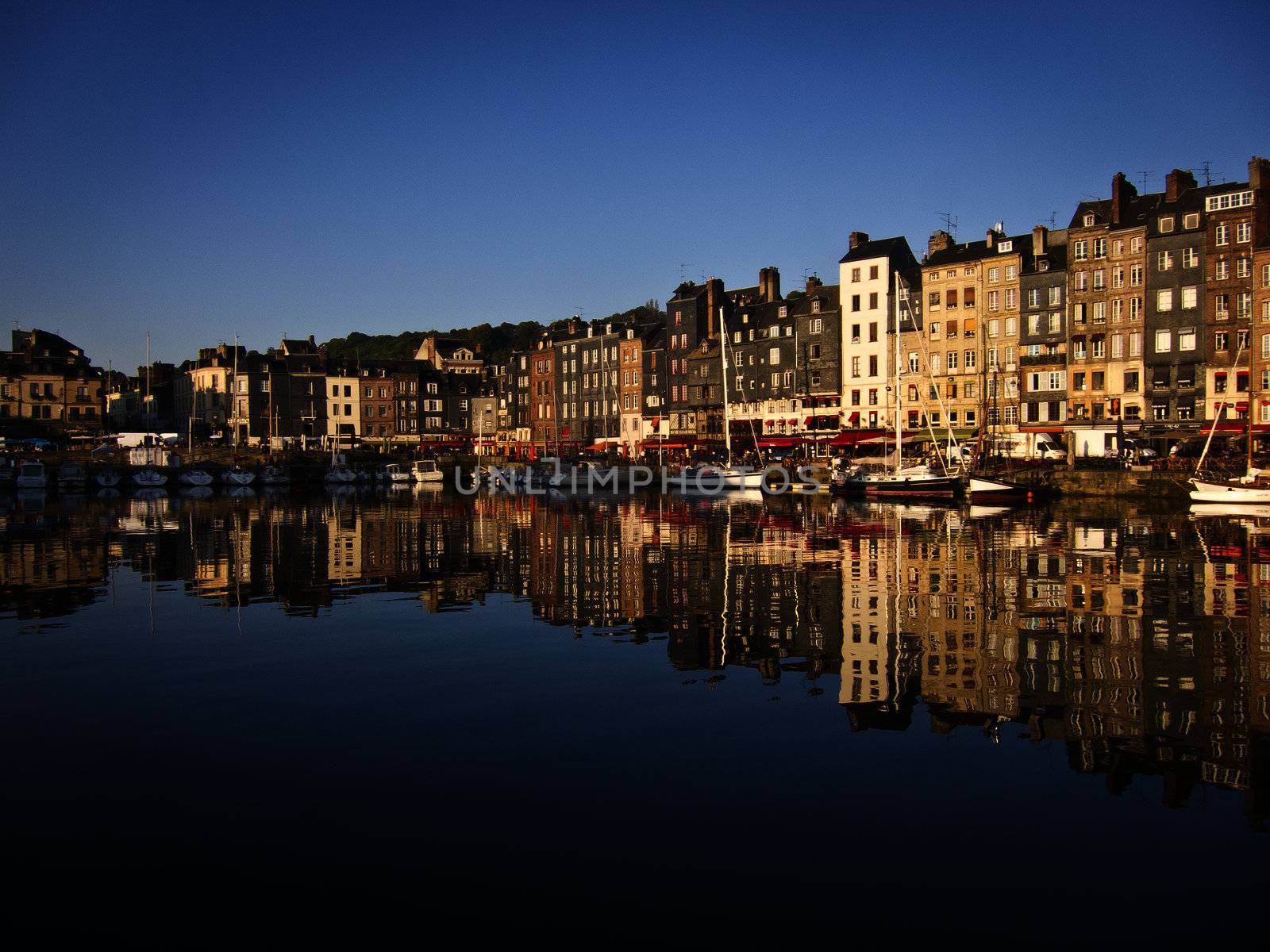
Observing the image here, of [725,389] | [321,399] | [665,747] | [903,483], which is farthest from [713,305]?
[665,747]

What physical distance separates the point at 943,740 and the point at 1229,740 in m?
3.12

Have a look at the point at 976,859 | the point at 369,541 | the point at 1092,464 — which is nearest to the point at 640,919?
the point at 976,859

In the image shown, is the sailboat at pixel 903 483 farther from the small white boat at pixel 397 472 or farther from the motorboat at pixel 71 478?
the motorboat at pixel 71 478

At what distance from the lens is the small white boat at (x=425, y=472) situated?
350ft

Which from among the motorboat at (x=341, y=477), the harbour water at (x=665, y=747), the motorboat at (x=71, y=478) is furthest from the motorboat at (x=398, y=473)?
the harbour water at (x=665, y=747)

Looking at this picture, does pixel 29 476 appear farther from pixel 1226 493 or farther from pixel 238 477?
pixel 1226 493

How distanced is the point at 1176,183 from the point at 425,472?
7453cm

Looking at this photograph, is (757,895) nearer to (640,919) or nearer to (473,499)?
(640,919)

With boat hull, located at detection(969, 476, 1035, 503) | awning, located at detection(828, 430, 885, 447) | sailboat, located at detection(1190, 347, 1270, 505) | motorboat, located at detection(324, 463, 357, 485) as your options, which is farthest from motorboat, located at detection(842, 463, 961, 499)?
motorboat, located at detection(324, 463, 357, 485)

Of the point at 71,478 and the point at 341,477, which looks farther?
the point at 341,477

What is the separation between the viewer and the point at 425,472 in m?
107

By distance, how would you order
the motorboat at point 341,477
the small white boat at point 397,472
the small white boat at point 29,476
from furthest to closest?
the small white boat at point 397,472 < the motorboat at point 341,477 < the small white boat at point 29,476

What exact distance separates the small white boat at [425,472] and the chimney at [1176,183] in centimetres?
7294

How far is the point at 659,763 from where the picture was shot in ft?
35.4
